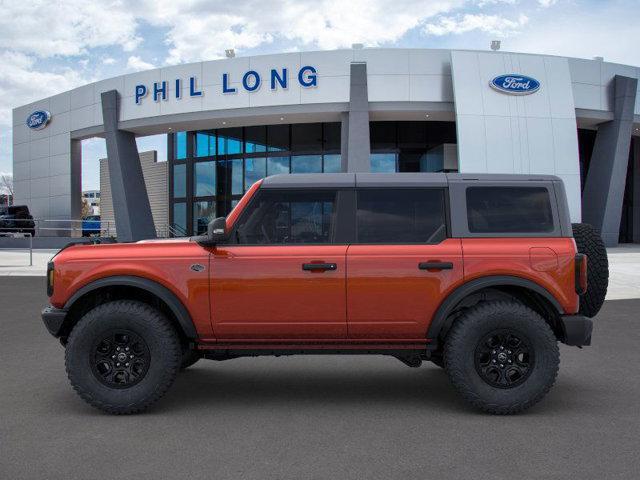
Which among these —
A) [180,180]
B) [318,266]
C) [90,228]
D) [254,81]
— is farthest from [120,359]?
[180,180]

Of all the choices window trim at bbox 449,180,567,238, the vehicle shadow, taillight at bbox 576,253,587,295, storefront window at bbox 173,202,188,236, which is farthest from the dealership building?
taillight at bbox 576,253,587,295

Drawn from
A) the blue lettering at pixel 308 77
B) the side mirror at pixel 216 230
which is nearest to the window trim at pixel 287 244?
the side mirror at pixel 216 230

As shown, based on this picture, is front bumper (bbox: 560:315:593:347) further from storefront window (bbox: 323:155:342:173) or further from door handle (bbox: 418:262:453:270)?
storefront window (bbox: 323:155:342:173)

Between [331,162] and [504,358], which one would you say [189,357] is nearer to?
[504,358]

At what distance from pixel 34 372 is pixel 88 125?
2817cm

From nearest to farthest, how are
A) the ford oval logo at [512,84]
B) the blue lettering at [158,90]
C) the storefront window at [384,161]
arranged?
the ford oval logo at [512,84] < the blue lettering at [158,90] < the storefront window at [384,161]

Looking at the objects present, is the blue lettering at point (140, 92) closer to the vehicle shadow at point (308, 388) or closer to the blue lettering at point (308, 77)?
the blue lettering at point (308, 77)

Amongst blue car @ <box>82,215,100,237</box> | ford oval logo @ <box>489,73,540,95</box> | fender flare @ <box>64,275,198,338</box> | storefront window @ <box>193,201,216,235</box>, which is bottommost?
fender flare @ <box>64,275,198,338</box>

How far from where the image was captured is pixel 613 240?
29.0m

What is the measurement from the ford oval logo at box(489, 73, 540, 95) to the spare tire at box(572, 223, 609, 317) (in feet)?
71.1

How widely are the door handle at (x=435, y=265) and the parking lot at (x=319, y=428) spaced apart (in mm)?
1127

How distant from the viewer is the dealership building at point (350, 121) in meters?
25.2

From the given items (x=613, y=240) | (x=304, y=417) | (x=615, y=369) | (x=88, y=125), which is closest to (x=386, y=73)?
(x=613, y=240)

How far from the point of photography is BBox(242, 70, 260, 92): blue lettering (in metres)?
26.2
